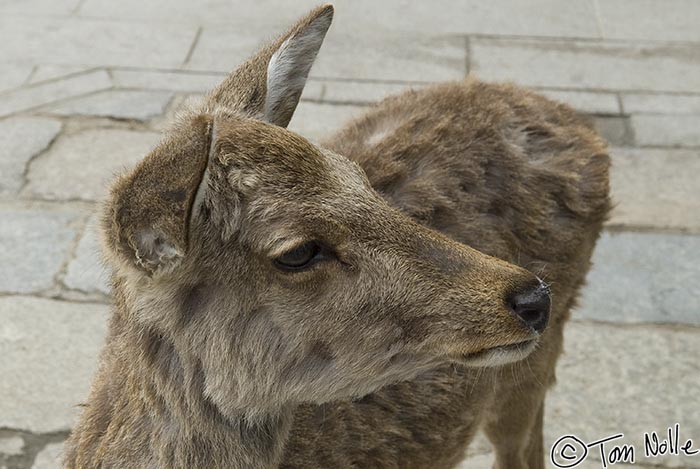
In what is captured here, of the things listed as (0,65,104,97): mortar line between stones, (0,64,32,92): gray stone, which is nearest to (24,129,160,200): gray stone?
(0,65,104,97): mortar line between stones

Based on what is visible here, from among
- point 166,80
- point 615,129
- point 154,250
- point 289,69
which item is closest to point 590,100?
point 615,129

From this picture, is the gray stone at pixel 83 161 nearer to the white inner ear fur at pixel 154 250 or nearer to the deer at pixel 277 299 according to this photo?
the deer at pixel 277 299

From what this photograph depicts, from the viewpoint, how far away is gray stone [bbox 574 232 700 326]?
201 inches

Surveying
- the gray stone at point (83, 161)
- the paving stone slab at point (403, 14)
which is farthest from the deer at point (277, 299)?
the paving stone slab at point (403, 14)

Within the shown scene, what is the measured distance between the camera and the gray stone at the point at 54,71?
285 inches

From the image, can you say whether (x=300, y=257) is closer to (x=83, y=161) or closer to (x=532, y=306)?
(x=532, y=306)

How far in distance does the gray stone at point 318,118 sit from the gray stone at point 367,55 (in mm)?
537

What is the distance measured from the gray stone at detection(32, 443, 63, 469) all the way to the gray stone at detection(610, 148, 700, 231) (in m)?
3.35

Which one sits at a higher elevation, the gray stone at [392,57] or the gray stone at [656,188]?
the gray stone at [392,57]

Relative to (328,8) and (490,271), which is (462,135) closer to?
(328,8)

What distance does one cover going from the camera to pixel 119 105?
271 inches

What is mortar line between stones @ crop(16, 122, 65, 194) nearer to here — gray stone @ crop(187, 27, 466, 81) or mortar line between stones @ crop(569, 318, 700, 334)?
gray stone @ crop(187, 27, 466, 81)
